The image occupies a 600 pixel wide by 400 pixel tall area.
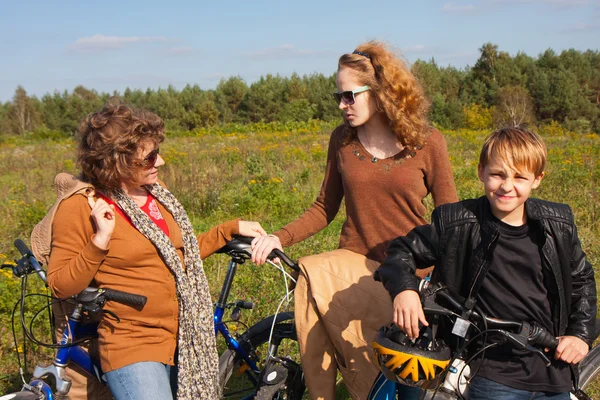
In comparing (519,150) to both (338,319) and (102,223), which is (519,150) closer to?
(338,319)

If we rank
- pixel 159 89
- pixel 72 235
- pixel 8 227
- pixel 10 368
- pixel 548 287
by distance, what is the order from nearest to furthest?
pixel 548 287, pixel 72 235, pixel 10 368, pixel 8 227, pixel 159 89

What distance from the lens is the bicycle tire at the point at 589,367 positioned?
2916 mm

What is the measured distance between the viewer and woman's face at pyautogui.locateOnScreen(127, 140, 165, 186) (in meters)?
2.59

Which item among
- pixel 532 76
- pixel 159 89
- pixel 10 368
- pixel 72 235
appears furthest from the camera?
pixel 159 89

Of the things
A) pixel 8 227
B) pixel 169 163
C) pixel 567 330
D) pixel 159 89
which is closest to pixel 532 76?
pixel 159 89

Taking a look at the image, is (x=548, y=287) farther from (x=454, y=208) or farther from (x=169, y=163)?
(x=169, y=163)

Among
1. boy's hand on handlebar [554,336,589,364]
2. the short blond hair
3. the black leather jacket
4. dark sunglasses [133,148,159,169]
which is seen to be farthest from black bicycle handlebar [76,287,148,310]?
boy's hand on handlebar [554,336,589,364]

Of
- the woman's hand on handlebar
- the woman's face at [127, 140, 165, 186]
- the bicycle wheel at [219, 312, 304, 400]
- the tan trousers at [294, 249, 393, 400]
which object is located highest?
the woman's face at [127, 140, 165, 186]

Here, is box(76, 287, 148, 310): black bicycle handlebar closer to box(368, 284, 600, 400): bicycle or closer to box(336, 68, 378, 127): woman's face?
box(368, 284, 600, 400): bicycle

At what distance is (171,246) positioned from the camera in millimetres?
2721

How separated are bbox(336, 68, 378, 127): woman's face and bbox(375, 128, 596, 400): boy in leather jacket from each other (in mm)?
771

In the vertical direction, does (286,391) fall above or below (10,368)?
above

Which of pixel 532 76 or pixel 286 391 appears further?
pixel 532 76

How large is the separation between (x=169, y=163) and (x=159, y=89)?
44.7 m
